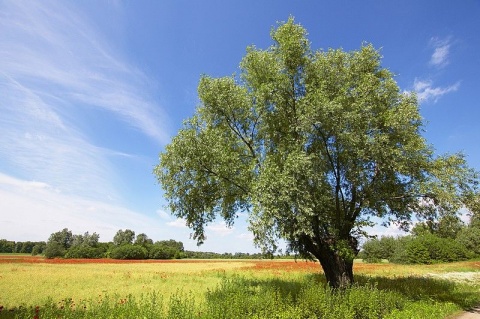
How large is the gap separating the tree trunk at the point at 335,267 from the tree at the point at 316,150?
67mm

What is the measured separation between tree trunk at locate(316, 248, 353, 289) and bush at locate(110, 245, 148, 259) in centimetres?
7881

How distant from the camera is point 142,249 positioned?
292ft

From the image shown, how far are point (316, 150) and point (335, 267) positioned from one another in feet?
26.4

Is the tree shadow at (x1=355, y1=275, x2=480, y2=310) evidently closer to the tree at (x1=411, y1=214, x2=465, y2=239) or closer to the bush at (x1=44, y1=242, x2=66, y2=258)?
the tree at (x1=411, y1=214, x2=465, y2=239)

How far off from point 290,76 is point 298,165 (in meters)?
7.09

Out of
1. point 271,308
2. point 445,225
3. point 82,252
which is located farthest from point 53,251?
point 445,225

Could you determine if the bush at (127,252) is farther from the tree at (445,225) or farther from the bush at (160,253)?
the tree at (445,225)

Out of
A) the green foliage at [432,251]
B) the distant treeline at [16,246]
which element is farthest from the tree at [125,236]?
the green foliage at [432,251]

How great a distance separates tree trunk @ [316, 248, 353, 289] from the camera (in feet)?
61.6

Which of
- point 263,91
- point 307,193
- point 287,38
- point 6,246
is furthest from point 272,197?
point 6,246

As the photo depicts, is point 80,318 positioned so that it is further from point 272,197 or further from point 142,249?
point 142,249

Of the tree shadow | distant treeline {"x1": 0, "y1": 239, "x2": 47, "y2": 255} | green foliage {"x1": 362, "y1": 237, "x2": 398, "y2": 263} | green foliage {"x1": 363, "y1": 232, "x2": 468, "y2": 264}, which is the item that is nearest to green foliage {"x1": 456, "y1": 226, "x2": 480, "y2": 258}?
green foliage {"x1": 363, "y1": 232, "x2": 468, "y2": 264}

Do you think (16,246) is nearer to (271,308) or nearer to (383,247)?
(383,247)

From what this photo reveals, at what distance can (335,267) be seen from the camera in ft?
62.9
